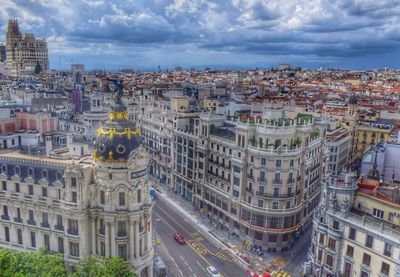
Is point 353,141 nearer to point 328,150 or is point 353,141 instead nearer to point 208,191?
point 328,150

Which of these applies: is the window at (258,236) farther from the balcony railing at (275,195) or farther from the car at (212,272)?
the car at (212,272)

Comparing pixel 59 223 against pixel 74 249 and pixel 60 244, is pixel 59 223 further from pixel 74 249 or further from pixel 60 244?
pixel 74 249

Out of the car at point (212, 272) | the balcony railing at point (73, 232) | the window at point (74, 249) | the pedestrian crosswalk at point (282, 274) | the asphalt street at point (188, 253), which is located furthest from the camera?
the asphalt street at point (188, 253)

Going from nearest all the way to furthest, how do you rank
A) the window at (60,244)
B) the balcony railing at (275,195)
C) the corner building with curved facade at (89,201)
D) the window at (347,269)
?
the window at (347,269) → the corner building with curved facade at (89,201) → the window at (60,244) → the balcony railing at (275,195)

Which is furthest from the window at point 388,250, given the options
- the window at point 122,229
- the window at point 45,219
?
the window at point 45,219

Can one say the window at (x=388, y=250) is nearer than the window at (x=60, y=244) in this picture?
Yes

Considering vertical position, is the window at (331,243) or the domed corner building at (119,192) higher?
the domed corner building at (119,192)
